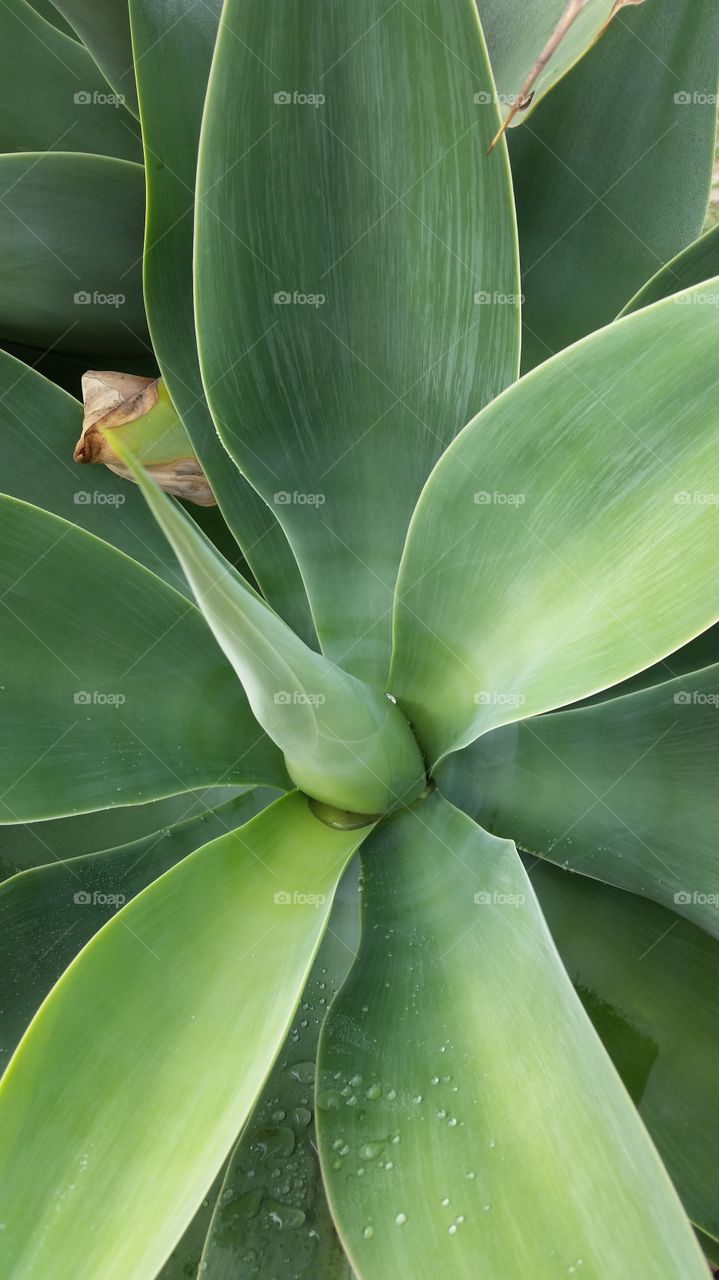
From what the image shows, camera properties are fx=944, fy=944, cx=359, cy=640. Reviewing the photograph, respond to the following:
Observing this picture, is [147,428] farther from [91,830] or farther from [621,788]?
[621,788]

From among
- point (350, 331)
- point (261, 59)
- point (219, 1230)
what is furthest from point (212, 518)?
point (219, 1230)

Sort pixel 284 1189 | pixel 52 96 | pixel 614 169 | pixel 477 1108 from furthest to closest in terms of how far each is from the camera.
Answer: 1. pixel 52 96
2. pixel 614 169
3. pixel 284 1189
4. pixel 477 1108

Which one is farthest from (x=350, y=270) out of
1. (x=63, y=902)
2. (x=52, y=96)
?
(x=63, y=902)

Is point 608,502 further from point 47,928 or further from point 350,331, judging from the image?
point 47,928

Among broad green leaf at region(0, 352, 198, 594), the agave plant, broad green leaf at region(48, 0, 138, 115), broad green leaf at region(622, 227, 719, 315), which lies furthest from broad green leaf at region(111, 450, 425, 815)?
broad green leaf at region(48, 0, 138, 115)

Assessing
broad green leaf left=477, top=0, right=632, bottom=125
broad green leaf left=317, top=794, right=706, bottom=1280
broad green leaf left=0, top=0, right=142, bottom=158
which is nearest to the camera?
broad green leaf left=317, top=794, right=706, bottom=1280

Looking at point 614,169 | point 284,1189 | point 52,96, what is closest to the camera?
point 284,1189

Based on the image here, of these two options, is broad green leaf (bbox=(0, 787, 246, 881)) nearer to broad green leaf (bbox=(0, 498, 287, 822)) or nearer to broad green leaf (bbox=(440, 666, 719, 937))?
broad green leaf (bbox=(0, 498, 287, 822))
